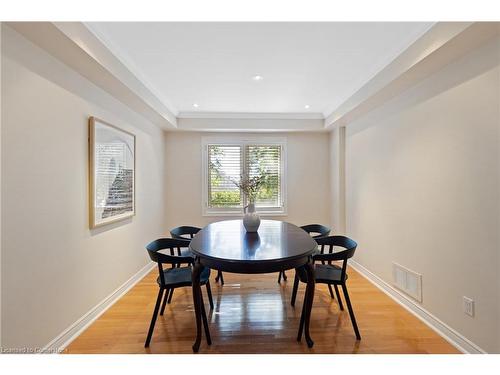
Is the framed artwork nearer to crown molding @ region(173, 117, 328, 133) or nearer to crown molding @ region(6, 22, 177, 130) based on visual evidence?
crown molding @ region(6, 22, 177, 130)

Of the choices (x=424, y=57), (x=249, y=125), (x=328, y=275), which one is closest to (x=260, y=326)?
(x=328, y=275)

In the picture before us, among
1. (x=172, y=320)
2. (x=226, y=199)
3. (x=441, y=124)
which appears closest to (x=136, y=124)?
(x=226, y=199)

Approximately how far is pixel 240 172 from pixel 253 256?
3045 millimetres

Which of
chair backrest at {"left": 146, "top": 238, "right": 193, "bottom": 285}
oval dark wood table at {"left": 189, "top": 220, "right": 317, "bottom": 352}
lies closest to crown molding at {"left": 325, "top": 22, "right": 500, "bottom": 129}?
oval dark wood table at {"left": 189, "top": 220, "right": 317, "bottom": 352}

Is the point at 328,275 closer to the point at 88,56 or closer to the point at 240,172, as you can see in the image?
the point at 88,56

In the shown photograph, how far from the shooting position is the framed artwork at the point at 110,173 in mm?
2318

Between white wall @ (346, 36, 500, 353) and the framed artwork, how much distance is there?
3.12 m

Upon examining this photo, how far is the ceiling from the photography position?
1.94 metres

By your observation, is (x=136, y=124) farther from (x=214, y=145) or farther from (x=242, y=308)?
(x=242, y=308)

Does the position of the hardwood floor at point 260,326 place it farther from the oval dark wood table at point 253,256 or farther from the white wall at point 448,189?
the white wall at point 448,189

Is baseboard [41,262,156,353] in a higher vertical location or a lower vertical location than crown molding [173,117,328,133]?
lower

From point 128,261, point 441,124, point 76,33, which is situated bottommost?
point 128,261

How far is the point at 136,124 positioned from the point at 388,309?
3.70m

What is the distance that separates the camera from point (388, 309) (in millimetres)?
2537
